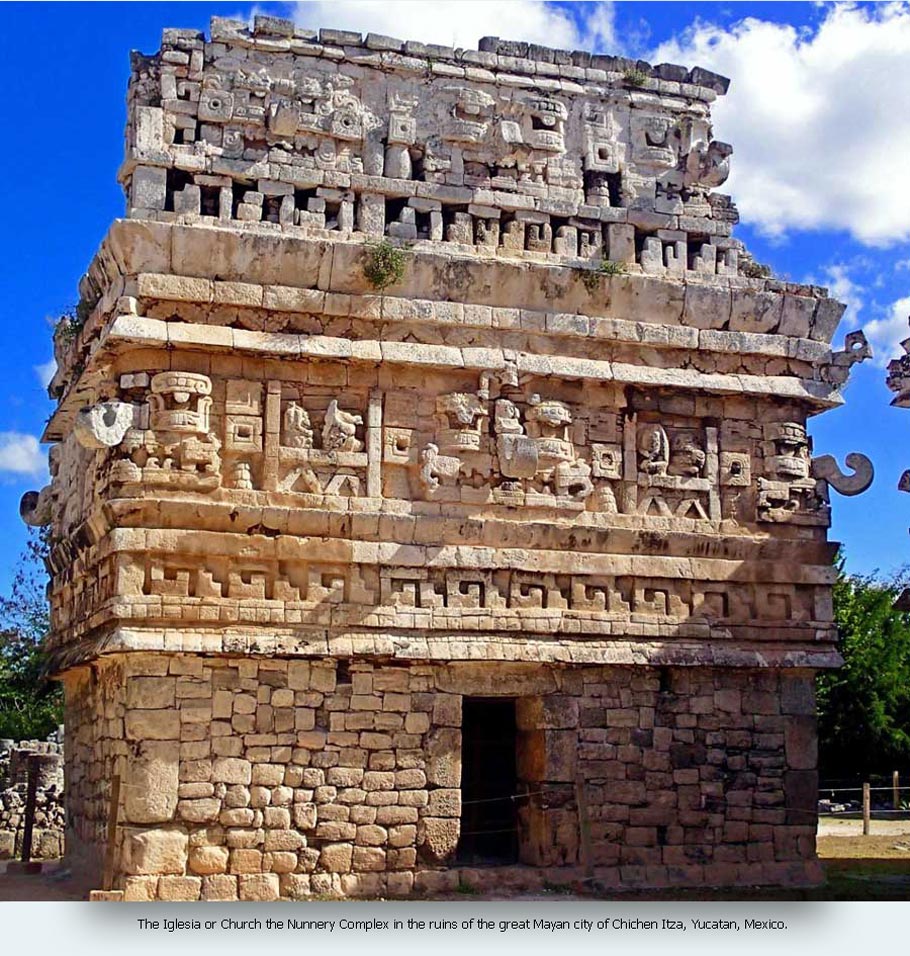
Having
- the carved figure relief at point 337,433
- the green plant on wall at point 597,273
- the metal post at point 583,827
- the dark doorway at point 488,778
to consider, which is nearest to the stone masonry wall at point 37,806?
the dark doorway at point 488,778

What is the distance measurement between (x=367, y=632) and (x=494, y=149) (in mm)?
5256

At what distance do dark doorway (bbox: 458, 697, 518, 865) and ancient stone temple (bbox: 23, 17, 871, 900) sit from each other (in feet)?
0.12

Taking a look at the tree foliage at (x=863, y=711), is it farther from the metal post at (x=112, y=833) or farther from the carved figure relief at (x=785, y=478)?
the metal post at (x=112, y=833)

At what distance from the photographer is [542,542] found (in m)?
13.4

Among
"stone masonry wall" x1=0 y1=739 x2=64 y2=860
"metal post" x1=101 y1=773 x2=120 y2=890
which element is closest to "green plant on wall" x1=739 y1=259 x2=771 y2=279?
"metal post" x1=101 y1=773 x2=120 y2=890

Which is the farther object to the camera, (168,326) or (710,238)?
(710,238)

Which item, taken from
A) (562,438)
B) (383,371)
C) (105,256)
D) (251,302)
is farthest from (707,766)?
(105,256)

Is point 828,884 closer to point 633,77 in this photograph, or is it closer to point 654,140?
point 654,140

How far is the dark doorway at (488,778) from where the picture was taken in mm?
13672

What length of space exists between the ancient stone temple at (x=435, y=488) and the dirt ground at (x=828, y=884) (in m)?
0.31

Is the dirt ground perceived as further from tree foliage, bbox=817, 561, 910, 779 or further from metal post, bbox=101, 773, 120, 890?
tree foliage, bbox=817, 561, 910, 779

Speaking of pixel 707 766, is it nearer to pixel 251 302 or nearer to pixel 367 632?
pixel 367 632

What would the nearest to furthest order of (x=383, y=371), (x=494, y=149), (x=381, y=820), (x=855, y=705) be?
(x=381, y=820) → (x=383, y=371) → (x=494, y=149) → (x=855, y=705)

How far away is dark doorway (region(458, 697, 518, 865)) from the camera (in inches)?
538
